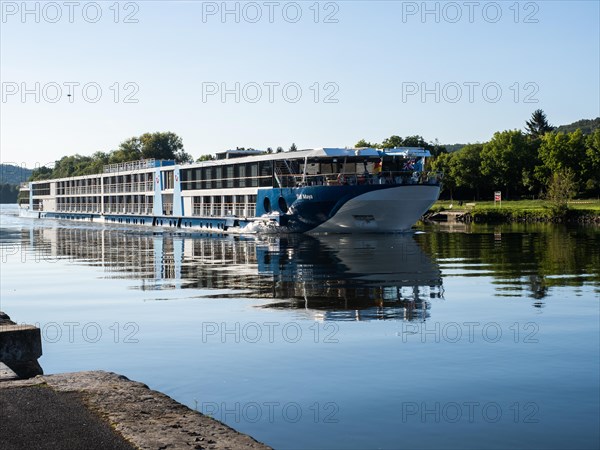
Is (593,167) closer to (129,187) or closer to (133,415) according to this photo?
(129,187)

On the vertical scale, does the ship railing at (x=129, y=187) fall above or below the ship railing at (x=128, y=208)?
above

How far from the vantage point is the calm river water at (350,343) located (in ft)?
38.1

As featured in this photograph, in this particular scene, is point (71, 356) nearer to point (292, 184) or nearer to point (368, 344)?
point (368, 344)

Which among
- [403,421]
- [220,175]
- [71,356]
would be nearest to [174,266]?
[71,356]

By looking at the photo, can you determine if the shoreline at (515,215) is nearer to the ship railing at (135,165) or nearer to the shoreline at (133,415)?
the ship railing at (135,165)

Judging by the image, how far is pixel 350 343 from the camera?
A: 672 inches

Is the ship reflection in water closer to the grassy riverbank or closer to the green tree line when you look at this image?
the grassy riverbank

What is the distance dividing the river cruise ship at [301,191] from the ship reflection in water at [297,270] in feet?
8.93

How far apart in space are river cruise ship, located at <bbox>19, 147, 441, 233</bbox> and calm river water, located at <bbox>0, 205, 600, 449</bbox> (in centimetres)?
2335

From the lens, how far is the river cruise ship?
59.5 m

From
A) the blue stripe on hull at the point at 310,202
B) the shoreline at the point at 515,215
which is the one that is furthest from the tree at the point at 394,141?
the blue stripe on hull at the point at 310,202

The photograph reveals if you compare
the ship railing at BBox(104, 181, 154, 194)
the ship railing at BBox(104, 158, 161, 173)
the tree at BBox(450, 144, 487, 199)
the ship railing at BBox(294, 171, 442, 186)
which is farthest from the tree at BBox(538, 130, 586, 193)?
the ship railing at BBox(294, 171, 442, 186)

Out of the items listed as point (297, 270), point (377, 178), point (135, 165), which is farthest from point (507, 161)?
point (297, 270)

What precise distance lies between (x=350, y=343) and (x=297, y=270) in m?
17.2
